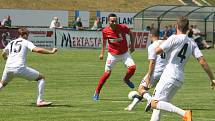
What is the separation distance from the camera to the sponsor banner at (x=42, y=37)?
46716 millimetres

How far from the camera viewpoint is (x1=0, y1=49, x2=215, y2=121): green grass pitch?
15938 mm

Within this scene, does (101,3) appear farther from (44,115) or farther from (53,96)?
(44,115)

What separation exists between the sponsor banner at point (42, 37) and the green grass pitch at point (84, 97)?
11.3m

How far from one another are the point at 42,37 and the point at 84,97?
2661cm

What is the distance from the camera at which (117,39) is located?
21.1 meters

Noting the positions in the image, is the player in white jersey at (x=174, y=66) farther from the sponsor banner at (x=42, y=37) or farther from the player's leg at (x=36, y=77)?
the sponsor banner at (x=42, y=37)

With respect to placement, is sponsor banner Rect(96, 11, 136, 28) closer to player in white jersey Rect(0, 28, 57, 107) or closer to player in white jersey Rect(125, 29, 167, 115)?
player in white jersey Rect(125, 29, 167, 115)

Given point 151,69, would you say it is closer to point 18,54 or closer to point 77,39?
point 18,54

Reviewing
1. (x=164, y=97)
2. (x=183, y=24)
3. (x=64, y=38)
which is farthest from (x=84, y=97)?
(x=64, y=38)

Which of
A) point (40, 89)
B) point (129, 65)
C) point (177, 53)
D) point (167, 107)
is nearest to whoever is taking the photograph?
point (167, 107)

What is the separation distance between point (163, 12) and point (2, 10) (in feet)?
42.6

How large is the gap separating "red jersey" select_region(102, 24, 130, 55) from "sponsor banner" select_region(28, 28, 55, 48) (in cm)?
2584

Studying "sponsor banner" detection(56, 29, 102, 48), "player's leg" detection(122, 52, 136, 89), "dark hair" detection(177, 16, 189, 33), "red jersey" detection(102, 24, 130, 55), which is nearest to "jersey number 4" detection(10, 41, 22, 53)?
"red jersey" detection(102, 24, 130, 55)

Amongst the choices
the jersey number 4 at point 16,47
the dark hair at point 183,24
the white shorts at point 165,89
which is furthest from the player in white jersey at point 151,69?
the jersey number 4 at point 16,47
